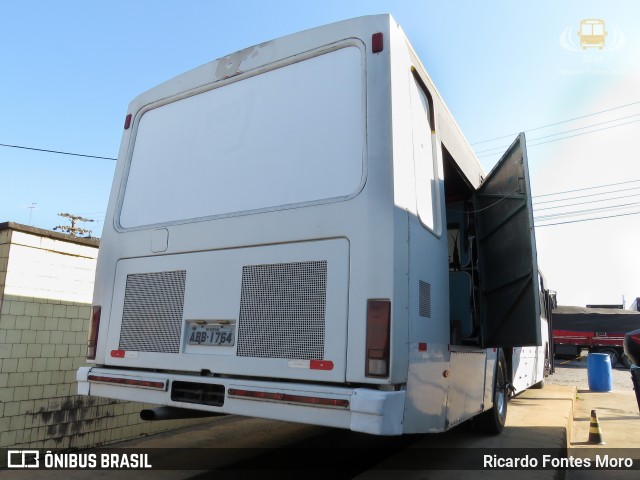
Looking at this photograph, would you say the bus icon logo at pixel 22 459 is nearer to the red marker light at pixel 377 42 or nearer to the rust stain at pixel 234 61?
the rust stain at pixel 234 61

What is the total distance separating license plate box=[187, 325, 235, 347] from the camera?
362 cm

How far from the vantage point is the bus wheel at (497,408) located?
231 inches

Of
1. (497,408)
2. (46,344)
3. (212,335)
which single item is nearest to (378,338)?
(212,335)

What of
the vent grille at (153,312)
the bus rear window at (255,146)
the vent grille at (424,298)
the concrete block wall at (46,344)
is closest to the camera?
the vent grille at (424,298)

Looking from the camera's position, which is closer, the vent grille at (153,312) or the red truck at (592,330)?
the vent grille at (153,312)

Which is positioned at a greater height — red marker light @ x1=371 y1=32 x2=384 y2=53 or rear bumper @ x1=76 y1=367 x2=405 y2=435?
red marker light @ x1=371 y1=32 x2=384 y2=53

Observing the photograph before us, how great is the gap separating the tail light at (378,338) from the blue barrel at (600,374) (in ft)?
39.9

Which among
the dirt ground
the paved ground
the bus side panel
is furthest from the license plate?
the dirt ground

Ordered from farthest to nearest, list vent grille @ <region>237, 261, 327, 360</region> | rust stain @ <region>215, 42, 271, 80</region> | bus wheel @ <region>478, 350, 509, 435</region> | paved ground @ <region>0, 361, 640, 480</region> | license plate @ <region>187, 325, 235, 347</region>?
bus wheel @ <region>478, 350, 509, 435</region> < paved ground @ <region>0, 361, 640, 480</region> < rust stain @ <region>215, 42, 271, 80</region> < license plate @ <region>187, 325, 235, 347</region> < vent grille @ <region>237, 261, 327, 360</region>

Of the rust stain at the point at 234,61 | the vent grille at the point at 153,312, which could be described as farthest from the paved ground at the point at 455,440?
the rust stain at the point at 234,61

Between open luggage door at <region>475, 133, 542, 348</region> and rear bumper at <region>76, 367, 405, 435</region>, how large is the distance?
6.61 feet

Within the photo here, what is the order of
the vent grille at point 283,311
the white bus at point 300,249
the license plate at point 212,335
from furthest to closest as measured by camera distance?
1. the license plate at point 212,335
2. the vent grille at point 283,311
3. the white bus at point 300,249

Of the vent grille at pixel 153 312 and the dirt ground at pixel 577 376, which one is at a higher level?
the vent grille at pixel 153 312

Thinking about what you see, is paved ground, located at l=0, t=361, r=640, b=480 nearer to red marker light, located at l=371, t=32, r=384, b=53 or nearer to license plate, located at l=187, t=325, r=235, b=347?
license plate, located at l=187, t=325, r=235, b=347
